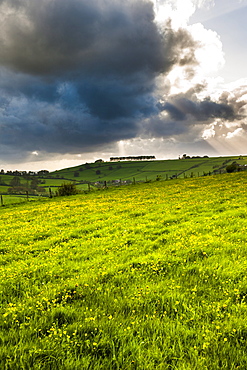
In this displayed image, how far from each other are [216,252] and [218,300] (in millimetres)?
3391

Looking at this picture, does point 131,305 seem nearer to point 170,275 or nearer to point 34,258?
point 170,275

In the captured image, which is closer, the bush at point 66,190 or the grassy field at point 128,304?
the grassy field at point 128,304

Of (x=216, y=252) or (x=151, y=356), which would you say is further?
(x=216, y=252)

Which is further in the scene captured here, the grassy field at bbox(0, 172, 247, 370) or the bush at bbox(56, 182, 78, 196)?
the bush at bbox(56, 182, 78, 196)

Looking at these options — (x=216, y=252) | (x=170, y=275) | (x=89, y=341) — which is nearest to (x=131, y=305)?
(x=89, y=341)

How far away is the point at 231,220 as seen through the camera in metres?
14.0

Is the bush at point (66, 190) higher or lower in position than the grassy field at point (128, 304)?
higher

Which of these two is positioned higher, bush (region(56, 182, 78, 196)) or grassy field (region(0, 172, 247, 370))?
bush (region(56, 182, 78, 196))

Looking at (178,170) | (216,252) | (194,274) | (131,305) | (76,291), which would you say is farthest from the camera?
(178,170)

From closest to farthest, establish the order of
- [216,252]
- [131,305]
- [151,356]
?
[151,356] < [131,305] < [216,252]

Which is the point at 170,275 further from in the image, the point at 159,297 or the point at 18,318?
the point at 18,318

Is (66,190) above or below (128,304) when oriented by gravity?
above

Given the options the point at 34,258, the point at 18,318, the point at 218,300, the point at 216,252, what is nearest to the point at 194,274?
the point at 218,300

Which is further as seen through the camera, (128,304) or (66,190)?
(66,190)
